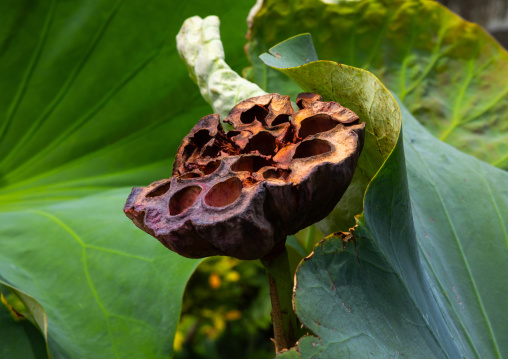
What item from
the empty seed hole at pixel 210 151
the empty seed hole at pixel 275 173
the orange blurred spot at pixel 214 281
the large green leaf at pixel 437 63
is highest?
the empty seed hole at pixel 275 173

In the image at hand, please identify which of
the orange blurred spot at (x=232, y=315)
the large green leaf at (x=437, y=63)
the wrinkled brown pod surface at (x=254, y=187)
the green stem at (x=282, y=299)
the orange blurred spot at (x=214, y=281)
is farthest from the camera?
the orange blurred spot at (x=232, y=315)

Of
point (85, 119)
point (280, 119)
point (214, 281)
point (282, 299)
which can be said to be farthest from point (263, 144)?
point (214, 281)

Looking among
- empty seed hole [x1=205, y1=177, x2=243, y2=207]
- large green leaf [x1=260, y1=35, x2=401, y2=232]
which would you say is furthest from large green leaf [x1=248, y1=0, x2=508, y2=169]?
empty seed hole [x1=205, y1=177, x2=243, y2=207]

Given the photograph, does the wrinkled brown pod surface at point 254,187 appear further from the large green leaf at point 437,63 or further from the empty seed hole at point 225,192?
the large green leaf at point 437,63

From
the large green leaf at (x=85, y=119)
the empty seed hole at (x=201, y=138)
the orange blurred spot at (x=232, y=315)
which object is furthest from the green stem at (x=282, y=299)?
the orange blurred spot at (x=232, y=315)

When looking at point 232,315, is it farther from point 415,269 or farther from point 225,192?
point 225,192
